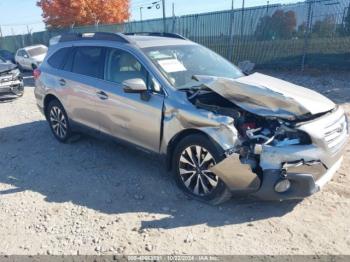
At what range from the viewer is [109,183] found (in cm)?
482

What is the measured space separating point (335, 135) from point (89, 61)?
362 centimetres

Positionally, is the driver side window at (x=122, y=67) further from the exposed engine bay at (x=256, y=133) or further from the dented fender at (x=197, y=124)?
the exposed engine bay at (x=256, y=133)

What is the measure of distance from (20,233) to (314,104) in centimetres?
341

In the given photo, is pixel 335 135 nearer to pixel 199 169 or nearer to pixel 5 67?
pixel 199 169

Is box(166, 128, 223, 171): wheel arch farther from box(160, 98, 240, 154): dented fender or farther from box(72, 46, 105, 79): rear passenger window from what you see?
box(72, 46, 105, 79): rear passenger window

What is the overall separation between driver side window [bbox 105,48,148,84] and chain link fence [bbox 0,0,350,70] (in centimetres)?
906

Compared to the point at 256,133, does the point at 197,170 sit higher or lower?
lower

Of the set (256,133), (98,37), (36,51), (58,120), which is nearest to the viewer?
(256,133)

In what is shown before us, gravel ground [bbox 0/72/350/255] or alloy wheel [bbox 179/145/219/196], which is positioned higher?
alloy wheel [bbox 179/145/219/196]

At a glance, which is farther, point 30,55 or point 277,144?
point 30,55

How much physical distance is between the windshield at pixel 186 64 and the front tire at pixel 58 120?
2.24 metres

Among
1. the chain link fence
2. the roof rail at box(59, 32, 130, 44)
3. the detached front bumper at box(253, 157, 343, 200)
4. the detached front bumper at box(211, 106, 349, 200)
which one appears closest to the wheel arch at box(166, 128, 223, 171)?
the detached front bumper at box(211, 106, 349, 200)

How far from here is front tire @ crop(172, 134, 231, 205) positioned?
3.92 metres

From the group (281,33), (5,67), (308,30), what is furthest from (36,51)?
(308,30)
